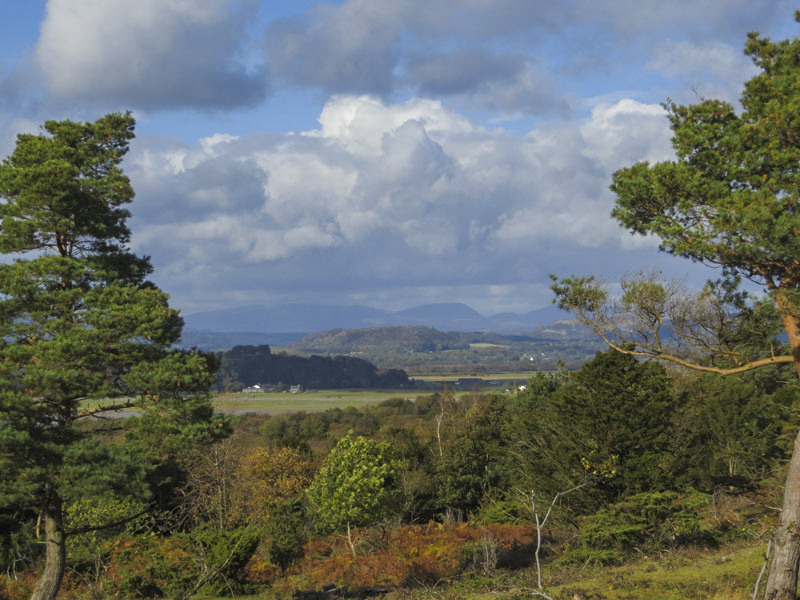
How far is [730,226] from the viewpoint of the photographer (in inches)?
409

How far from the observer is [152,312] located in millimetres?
12461

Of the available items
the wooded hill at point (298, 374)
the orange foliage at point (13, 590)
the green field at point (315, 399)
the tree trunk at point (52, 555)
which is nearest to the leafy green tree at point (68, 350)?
the tree trunk at point (52, 555)

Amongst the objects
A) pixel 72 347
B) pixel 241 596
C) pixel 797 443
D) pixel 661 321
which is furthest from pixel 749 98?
pixel 241 596

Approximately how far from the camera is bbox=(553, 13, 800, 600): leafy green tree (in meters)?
10.0

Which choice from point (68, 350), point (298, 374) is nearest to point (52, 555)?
point (68, 350)

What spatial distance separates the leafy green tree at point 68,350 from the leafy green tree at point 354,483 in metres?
11.9

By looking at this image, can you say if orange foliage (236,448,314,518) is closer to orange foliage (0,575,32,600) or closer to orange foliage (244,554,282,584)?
orange foliage (244,554,282,584)

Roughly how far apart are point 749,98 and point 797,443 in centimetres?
638

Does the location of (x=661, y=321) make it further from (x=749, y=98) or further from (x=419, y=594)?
(x=419, y=594)

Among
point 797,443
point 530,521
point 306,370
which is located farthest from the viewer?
point 306,370

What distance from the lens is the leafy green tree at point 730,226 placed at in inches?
396

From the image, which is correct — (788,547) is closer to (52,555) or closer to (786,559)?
(786,559)

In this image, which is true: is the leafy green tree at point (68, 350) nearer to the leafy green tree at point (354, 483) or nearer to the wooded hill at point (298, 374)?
the leafy green tree at point (354, 483)

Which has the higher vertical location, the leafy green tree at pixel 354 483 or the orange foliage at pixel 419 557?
the leafy green tree at pixel 354 483
